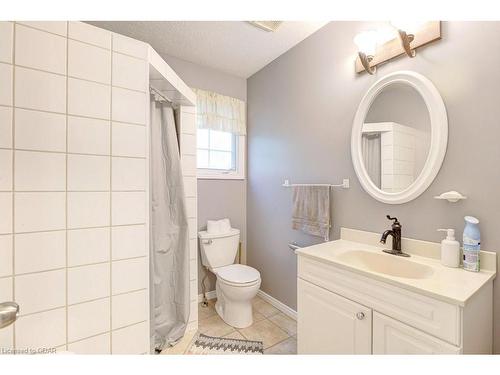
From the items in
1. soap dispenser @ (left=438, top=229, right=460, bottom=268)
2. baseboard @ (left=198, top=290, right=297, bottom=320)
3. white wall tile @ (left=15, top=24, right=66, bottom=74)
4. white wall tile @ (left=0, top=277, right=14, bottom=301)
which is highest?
white wall tile @ (left=15, top=24, right=66, bottom=74)

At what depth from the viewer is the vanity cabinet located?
79 centimetres

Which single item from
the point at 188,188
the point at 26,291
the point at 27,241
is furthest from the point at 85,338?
the point at 188,188

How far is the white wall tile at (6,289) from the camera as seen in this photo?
0.76 metres

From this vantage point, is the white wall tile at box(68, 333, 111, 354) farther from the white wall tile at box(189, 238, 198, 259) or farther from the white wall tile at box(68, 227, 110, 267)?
the white wall tile at box(189, 238, 198, 259)

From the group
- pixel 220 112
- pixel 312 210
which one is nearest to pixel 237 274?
pixel 312 210

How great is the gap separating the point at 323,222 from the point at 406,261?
0.57 m

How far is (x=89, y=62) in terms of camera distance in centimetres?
88

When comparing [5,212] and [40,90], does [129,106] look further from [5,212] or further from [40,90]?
[5,212]

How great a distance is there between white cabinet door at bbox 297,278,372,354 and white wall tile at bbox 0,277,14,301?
4.22 feet

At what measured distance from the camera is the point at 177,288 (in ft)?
5.14

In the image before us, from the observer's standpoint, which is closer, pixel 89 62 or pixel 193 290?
pixel 89 62

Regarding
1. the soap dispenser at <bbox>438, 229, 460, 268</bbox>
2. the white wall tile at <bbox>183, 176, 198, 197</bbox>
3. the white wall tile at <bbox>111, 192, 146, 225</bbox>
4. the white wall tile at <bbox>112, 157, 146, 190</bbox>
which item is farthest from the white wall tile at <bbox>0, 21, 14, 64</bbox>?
the soap dispenser at <bbox>438, 229, 460, 268</bbox>

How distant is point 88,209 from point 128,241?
21cm
